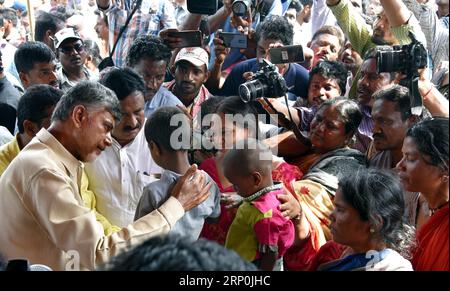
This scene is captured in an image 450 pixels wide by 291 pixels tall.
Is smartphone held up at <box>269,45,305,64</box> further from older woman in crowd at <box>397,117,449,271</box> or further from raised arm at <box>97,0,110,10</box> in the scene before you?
older woman in crowd at <box>397,117,449,271</box>

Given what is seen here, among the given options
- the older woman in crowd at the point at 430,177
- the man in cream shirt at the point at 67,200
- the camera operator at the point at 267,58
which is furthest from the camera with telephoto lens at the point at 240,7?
the older woman in crowd at the point at 430,177

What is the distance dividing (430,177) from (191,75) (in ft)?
6.90

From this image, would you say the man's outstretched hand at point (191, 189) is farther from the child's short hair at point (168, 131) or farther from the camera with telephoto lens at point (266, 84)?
the camera with telephoto lens at point (266, 84)

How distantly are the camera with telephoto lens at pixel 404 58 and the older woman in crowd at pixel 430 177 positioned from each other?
1.82ft

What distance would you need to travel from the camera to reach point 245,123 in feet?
13.0

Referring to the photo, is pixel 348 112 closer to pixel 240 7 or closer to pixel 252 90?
pixel 252 90

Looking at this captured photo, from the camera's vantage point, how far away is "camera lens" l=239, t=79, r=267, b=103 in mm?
4074

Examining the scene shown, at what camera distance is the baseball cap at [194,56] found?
4.85m

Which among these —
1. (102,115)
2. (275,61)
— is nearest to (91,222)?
(102,115)

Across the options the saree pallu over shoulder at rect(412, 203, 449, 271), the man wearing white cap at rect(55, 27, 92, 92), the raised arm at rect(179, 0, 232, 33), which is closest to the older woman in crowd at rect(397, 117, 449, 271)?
the saree pallu over shoulder at rect(412, 203, 449, 271)

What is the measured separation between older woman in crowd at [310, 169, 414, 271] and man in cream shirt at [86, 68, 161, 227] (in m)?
1.05

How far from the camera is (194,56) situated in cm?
486

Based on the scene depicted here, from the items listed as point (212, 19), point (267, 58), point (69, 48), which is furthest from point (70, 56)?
point (267, 58)

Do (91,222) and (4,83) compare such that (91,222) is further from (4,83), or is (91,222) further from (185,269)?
(4,83)
